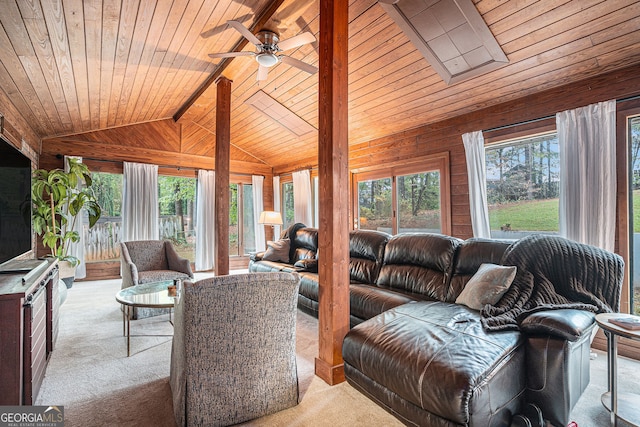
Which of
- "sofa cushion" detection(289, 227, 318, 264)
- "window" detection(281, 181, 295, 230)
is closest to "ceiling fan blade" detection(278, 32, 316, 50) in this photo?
"sofa cushion" detection(289, 227, 318, 264)

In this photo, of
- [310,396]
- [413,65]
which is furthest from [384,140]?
[310,396]

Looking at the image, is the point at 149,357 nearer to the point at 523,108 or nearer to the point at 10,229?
the point at 10,229

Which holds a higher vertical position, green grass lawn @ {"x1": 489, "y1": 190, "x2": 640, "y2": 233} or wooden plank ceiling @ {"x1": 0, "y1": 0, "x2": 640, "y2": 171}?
wooden plank ceiling @ {"x1": 0, "y1": 0, "x2": 640, "y2": 171}

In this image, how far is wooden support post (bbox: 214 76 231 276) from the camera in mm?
4387

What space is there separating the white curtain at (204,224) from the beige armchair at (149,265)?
2.24 meters

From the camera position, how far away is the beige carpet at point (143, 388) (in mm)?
1851

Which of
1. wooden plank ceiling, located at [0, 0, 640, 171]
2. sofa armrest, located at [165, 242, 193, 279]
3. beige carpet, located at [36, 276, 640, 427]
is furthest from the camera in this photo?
sofa armrest, located at [165, 242, 193, 279]

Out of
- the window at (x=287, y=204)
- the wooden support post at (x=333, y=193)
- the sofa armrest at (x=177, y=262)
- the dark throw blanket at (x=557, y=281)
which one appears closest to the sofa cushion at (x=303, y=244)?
the sofa armrest at (x=177, y=262)

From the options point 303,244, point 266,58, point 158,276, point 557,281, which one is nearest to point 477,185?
point 557,281

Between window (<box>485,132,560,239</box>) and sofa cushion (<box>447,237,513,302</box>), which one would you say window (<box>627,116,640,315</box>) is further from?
sofa cushion (<box>447,237,513,302</box>)

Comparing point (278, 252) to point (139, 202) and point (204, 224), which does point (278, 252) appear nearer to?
point (204, 224)

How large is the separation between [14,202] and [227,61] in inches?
107

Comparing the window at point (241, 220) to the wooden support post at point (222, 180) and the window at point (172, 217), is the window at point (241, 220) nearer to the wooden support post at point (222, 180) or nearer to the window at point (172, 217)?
the window at point (172, 217)

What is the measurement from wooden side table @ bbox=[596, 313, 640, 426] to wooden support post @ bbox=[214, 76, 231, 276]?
3.91 meters
